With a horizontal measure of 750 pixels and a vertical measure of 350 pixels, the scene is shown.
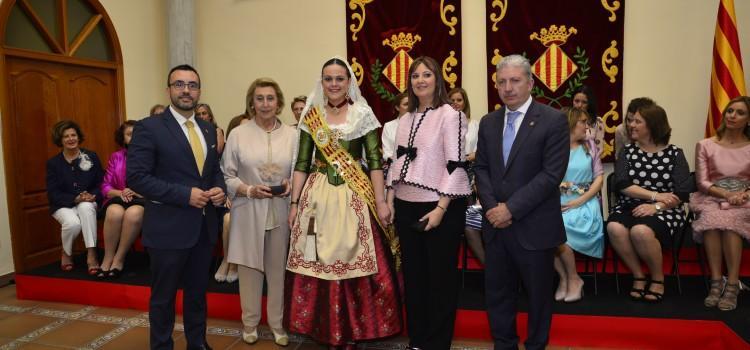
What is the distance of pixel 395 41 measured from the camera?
5324 mm

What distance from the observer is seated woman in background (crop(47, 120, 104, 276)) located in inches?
165

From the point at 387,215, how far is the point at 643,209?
1.73 m

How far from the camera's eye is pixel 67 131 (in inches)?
171

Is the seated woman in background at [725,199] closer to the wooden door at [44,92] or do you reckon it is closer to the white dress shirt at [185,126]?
the white dress shirt at [185,126]

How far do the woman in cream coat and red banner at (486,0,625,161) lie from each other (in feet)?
9.55

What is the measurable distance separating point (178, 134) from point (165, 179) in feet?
0.76

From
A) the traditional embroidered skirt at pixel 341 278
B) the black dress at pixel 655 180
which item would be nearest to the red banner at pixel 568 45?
the black dress at pixel 655 180

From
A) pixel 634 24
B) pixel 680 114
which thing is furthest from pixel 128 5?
pixel 680 114

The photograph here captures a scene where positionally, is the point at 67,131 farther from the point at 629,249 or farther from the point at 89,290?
the point at 629,249

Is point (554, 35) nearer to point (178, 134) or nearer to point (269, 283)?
point (269, 283)

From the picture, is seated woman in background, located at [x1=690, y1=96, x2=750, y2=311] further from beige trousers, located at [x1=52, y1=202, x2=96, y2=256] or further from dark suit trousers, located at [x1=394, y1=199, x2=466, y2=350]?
beige trousers, located at [x1=52, y1=202, x2=96, y2=256]

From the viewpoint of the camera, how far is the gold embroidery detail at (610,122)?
4.80 meters

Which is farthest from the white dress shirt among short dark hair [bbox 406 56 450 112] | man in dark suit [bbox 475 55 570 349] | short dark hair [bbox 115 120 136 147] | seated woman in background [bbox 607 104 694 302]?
seated woman in background [bbox 607 104 694 302]

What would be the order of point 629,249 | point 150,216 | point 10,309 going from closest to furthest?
point 150,216, point 629,249, point 10,309
